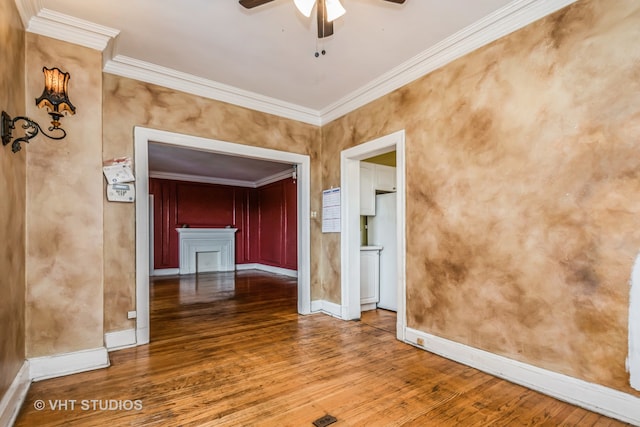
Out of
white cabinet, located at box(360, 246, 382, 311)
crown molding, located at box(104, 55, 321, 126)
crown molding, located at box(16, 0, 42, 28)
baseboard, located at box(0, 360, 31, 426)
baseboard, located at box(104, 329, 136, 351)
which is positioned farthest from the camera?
white cabinet, located at box(360, 246, 382, 311)

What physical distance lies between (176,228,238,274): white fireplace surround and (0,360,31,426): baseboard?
241 inches

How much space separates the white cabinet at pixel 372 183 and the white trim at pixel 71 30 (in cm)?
312

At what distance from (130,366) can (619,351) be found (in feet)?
11.7

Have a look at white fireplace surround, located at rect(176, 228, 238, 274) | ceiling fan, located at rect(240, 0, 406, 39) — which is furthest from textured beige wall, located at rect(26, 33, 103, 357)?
white fireplace surround, located at rect(176, 228, 238, 274)

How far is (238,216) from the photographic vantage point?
9305mm

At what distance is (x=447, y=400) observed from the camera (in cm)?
206

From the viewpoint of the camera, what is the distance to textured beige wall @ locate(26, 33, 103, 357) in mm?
2383

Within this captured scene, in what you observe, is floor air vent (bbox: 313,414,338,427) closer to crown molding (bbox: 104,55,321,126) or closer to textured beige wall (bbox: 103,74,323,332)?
textured beige wall (bbox: 103,74,323,332)

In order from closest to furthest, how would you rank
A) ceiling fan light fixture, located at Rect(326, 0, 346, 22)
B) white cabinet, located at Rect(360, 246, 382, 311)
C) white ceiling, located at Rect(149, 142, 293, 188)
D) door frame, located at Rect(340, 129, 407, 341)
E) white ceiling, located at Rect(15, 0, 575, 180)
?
ceiling fan light fixture, located at Rect(326, 0, 346, 22), white ceiling, located at Rect(15, 0, 575, 180), door frame, located at Rect(340, 129, 407, 341), white cabinet, located at Rect(360, 246, 382, 311), white ceiling, located at Rect(149, 142, 293, 188)

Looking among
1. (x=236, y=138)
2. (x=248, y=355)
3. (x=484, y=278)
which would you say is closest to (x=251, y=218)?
(x=236, y=138)

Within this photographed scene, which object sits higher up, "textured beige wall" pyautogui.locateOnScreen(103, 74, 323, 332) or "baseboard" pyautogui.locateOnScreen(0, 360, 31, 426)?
"textured beige wall" pyautogui.locateOnScreen(103, 74, 323, 332)

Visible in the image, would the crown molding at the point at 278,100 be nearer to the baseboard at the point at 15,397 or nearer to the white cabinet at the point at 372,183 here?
the white cabinet at the point at 372,183

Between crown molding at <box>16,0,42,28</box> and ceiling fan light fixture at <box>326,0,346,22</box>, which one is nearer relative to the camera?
ceiling fan light fixture at <box>326,0,346,22</box>

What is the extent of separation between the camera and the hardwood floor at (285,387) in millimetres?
1860
